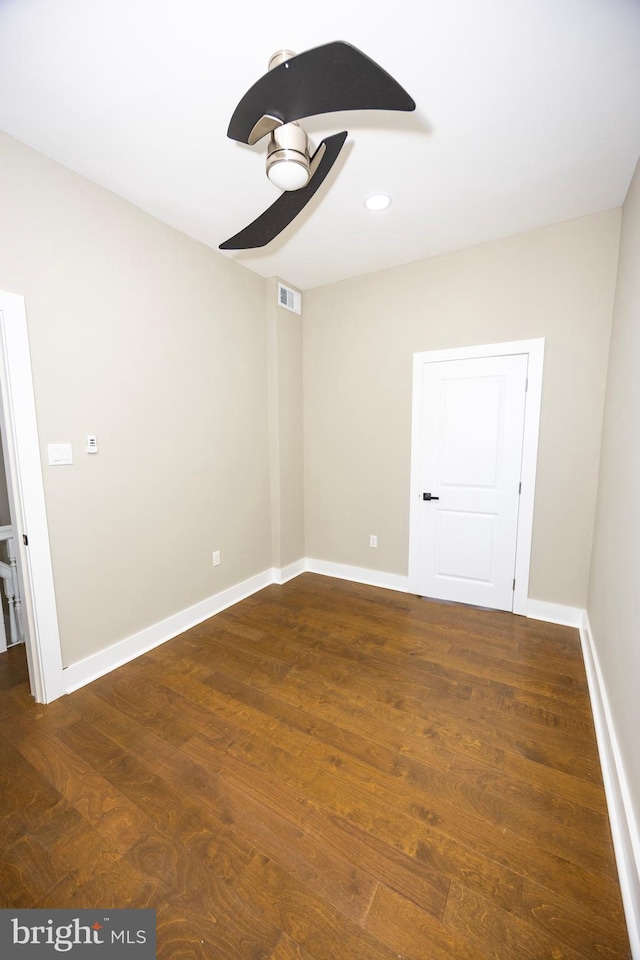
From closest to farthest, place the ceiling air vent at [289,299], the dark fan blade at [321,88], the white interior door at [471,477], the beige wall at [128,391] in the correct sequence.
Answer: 1. the dark fan blade at [321,88]
2. the beige wall at [128,391]
3. the white interior door at [471,477]
4. the ceiling air vent at [289,299]

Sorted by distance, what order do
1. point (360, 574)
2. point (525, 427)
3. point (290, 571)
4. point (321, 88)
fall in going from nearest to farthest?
point (321, 88) → point (525, 427) → point (360, 574) → point (290, 571)

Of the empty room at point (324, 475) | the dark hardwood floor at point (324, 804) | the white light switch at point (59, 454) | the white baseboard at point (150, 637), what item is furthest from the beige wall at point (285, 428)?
the white light switch at point (59, 454)

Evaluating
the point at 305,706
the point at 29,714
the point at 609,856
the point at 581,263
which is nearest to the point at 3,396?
the point at 29,714

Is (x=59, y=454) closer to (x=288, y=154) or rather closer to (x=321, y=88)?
(x=288, y=154)

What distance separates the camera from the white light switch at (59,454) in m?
1.97

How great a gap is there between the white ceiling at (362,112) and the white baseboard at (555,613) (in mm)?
2726

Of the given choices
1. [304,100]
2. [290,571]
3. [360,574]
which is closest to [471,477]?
[360,574]

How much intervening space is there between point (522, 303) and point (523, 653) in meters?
2.44

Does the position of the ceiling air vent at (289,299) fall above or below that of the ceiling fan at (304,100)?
above

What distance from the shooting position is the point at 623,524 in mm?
1725

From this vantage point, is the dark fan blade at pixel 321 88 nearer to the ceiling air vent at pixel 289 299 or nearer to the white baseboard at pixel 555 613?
the ceiling air vent at pixel 289 299

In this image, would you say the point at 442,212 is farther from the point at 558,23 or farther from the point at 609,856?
Result: the point at 609,856

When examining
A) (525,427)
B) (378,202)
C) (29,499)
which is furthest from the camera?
(525,427)

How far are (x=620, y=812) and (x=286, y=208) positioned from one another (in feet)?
8.87
